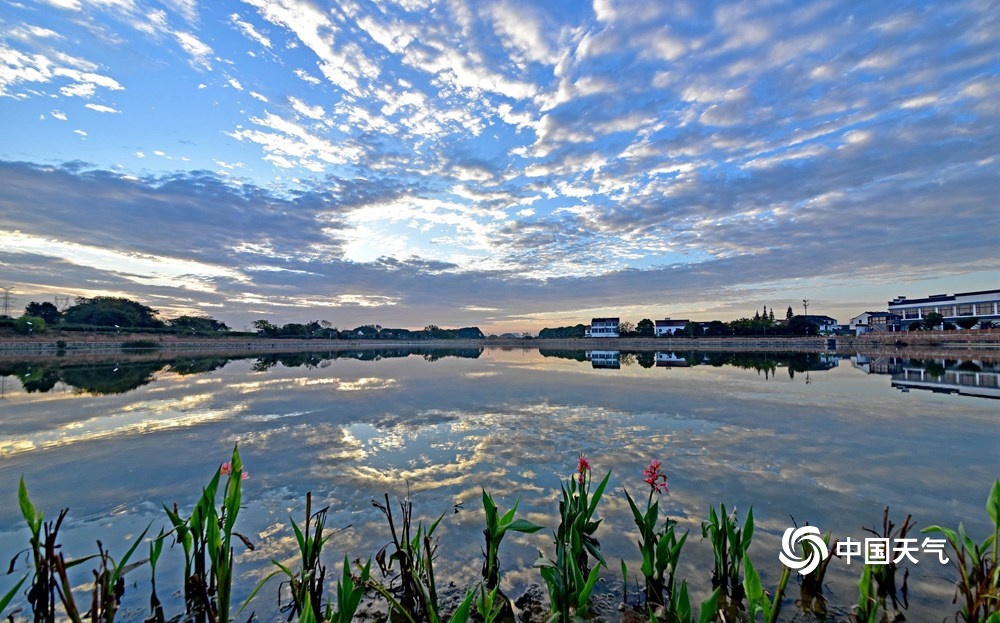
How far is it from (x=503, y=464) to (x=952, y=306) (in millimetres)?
98597

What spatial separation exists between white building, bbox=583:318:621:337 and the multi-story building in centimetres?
5333

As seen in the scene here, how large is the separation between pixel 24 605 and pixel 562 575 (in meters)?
4.31

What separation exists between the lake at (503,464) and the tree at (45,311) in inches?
3571

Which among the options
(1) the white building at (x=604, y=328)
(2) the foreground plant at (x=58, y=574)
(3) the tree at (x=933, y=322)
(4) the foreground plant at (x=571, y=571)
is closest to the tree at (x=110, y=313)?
(1) the white building at (x=604, y=328)

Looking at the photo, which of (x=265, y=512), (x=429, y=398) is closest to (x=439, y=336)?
(x=429, y=398)

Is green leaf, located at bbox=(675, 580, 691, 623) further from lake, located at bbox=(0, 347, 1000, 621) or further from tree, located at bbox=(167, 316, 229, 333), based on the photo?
tree, located at bbox=(167, 316, 229, 333)

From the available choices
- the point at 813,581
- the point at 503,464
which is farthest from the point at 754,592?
the point at 503,464

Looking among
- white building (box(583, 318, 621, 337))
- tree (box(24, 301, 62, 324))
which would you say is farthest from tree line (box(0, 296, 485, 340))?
white building (box(583, 318, 621, 337))

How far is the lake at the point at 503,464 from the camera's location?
166 inches

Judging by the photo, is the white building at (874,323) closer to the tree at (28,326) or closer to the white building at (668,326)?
the white building at (668,326)

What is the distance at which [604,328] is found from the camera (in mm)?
105875

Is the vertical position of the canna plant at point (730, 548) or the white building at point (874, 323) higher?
the white building at point (874, 323)

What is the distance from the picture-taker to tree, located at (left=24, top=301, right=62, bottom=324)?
75.2 m

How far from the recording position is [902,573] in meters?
3.67
